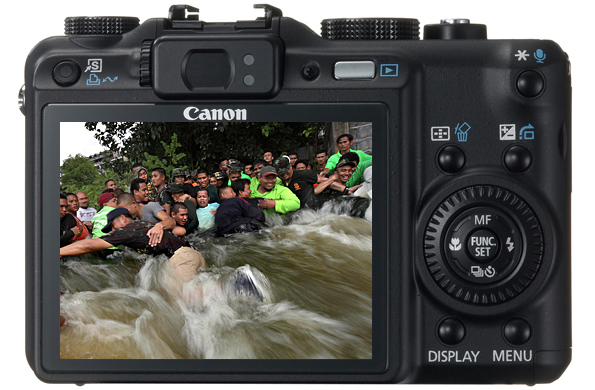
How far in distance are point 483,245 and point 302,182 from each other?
1.79ft

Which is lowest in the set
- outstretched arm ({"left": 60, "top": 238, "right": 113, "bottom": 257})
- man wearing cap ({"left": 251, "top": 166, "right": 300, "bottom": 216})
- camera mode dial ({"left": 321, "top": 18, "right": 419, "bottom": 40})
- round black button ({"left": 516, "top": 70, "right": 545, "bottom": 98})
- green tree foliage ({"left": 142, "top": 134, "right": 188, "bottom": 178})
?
outstretched arm ({"left": 60, "top": 238, "right": 113, "bottom": 257})

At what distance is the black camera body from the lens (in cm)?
219

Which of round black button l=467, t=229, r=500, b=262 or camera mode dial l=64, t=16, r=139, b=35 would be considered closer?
round black button l=467, t=229, r=500, b=262

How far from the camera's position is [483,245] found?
7.09 feet

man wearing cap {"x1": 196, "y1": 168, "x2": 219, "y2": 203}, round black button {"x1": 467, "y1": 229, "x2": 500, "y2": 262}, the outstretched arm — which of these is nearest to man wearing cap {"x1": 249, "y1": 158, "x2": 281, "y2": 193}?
man wearing cap {"x1": 196, "y1": 168, "x2": 219, "y2": 203}

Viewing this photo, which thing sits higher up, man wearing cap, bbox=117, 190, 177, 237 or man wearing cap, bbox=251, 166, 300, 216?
man wearing cap, bbox=251, 166, 300, 216

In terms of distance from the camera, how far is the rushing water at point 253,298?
2.19 m

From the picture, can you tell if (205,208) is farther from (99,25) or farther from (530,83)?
(530,83)

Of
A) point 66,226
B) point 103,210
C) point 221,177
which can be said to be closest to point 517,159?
point 221,177

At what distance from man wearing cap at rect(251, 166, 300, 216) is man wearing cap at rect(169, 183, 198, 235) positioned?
18 centimetres

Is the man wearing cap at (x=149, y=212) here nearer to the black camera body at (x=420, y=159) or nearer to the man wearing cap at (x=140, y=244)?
the man wearing cap at (x=140, y=244)

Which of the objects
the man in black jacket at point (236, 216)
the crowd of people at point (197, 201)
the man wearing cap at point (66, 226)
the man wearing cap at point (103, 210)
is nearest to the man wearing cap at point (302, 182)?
the crowd of people at point (197, 201)

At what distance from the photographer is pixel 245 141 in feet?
7.13

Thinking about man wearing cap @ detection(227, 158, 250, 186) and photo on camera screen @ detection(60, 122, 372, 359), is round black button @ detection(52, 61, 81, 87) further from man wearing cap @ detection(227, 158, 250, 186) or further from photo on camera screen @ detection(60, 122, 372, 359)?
man wearing cap @ detection(227, 158, 250, 186)
